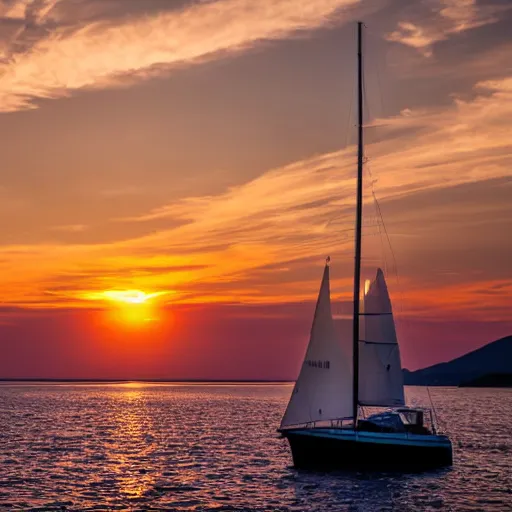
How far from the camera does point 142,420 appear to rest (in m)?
123

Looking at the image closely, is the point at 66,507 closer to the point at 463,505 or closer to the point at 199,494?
the point at 199,494

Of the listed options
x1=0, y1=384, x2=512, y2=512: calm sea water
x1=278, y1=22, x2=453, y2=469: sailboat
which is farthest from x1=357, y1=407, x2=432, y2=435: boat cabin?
x1=0, y1=384, x2=512, y2=512: calm sea water

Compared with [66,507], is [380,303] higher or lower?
higher

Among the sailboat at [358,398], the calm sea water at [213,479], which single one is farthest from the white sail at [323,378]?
the calm sea water at [213,479]

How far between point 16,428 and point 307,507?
2614 inches

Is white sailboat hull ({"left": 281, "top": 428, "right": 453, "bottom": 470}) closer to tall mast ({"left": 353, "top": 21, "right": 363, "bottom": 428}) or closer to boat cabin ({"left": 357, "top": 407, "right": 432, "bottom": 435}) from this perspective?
boat cabin ({"left": 357, "top": 407, "right": 432, "bottom": 435})

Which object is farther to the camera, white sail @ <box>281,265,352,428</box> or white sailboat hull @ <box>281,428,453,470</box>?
white sail @ <box>281,265,352,428</box>

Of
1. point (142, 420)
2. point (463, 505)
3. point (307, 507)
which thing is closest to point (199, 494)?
point (307, 507)

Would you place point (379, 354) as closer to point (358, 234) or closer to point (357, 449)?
point (357, 449)

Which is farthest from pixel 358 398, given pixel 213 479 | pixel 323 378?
pixel 213 479

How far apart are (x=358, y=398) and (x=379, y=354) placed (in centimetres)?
327

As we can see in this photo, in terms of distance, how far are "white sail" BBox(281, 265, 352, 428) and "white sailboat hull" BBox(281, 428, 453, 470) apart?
1.20 meters

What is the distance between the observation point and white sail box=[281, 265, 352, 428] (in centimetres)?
5281

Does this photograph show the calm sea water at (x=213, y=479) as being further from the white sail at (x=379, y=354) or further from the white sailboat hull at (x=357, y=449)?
the white sail at (x=379, y=354)
